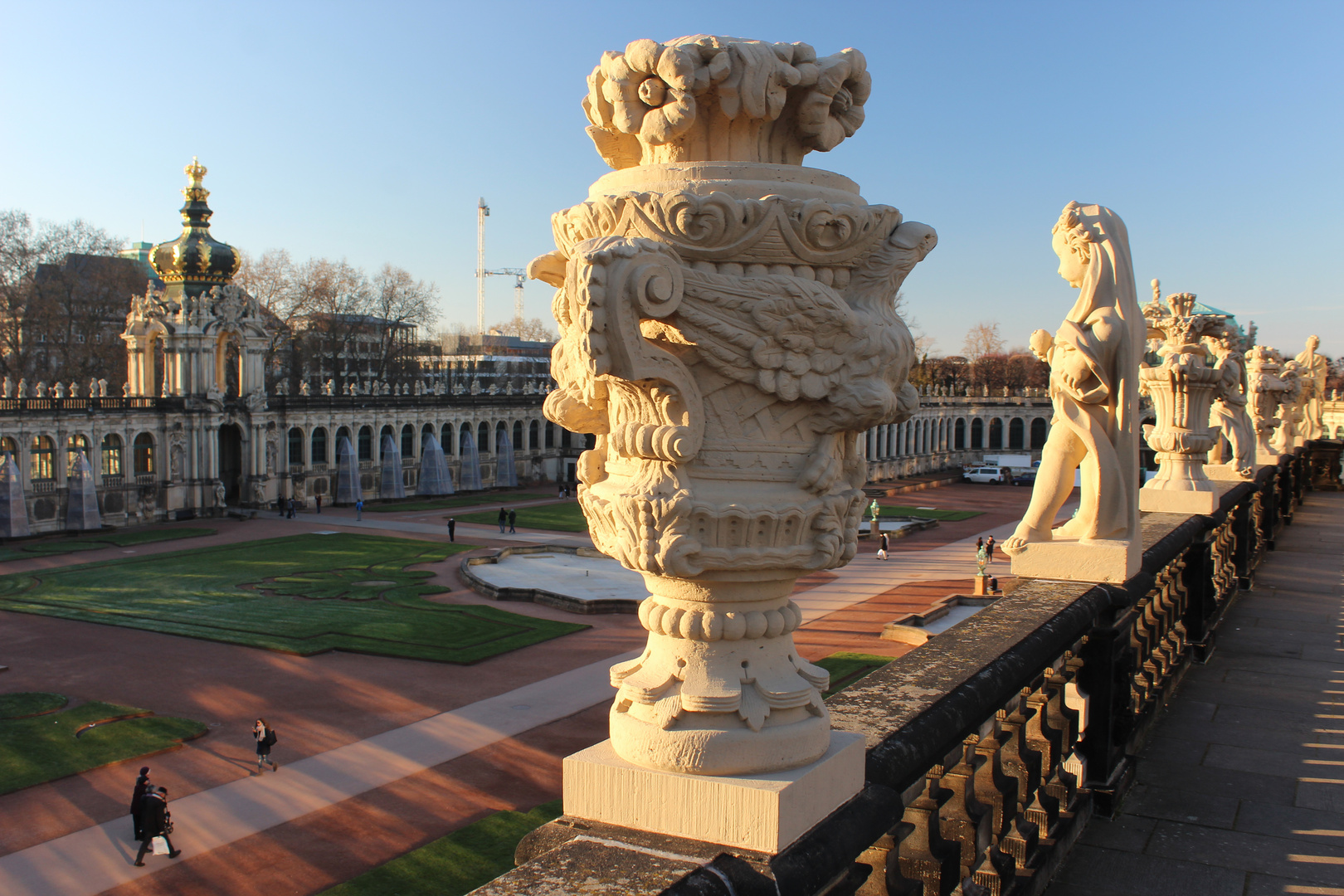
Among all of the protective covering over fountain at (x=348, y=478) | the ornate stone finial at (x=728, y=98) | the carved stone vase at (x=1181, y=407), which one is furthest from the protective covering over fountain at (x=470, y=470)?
the ornate stone finial at (x=728, y=98)

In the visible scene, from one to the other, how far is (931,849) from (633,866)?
1619 millimetres

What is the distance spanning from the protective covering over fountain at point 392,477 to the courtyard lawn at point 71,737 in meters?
33.2

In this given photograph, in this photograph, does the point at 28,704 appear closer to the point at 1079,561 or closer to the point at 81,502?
the point at 1079,561

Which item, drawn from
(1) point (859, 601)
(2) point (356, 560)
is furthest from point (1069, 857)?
(2) point (356, 560)

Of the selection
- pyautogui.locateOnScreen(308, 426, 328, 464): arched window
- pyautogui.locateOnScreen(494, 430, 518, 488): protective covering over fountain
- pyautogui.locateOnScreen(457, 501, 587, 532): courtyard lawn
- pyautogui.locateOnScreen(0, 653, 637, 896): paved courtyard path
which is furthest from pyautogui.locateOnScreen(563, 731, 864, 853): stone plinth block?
pyautogui.locateOnScreen(494, 430, 518, 488): protective covering over fountain

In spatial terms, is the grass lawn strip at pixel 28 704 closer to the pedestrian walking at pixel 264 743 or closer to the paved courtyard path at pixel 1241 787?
the pedestrian walking at pixel 264 743

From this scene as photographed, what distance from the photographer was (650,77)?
3.24 metres

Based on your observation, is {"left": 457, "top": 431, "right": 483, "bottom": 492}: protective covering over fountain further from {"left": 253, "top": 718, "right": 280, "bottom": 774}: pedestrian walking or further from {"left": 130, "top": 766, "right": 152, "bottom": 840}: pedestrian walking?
{"left": 130, "top": 766, "right": 152, "bottom": 840}: pedestrian walking

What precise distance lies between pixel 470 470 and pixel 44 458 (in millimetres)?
21081

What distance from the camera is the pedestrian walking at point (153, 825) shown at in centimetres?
1291

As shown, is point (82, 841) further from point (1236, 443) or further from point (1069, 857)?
point (1236, 443)

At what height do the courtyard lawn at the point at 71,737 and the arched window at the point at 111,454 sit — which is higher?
the arched window at the point at 111,454

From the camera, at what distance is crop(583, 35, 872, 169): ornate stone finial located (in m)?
3.16

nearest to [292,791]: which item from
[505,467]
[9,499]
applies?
[9,499]
